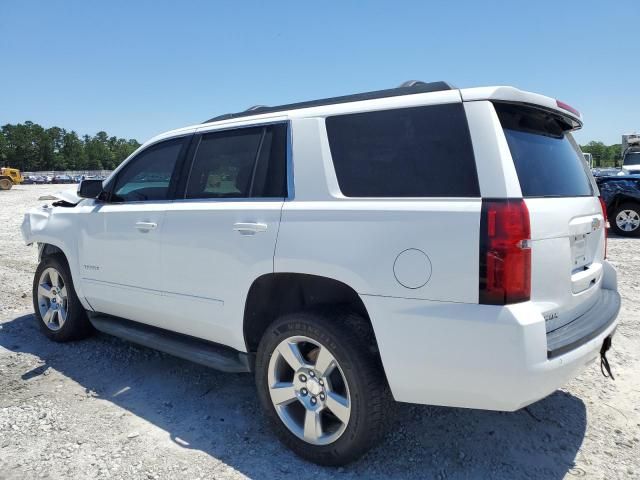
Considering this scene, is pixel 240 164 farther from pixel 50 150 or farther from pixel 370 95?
Answer: pixel 50 150

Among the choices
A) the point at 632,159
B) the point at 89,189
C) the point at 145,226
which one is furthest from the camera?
the point at 632,159

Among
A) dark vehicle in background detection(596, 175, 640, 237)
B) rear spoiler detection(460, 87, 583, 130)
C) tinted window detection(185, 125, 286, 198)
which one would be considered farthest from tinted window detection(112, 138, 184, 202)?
dark vehicle in background detection(596, 175, 640, 237)

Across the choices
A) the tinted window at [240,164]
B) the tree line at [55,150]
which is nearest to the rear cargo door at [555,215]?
the tinted window at [240,164]

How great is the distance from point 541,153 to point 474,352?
1180 mm

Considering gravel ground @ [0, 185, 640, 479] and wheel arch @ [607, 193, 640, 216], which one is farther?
wheel arch @ [607, 193, 640, 216]

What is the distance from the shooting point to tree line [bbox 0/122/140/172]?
119750 millimetres

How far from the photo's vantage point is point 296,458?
2791 millimetres

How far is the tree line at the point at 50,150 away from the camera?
119750 millimetres

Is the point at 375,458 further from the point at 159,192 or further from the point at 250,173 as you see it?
the point at 159,192

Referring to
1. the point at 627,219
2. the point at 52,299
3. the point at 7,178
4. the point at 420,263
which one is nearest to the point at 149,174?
the point at 52,299

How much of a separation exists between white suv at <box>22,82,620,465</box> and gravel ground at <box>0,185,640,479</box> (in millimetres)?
401

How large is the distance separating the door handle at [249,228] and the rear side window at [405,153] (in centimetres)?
54

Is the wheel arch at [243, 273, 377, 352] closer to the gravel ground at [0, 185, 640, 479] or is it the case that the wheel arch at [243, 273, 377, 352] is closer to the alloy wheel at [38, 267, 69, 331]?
the gravel ground at [0, 185, 640, 479]

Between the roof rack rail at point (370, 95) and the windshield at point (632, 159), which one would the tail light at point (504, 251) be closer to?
the roof rack rail at point (370, 95)
